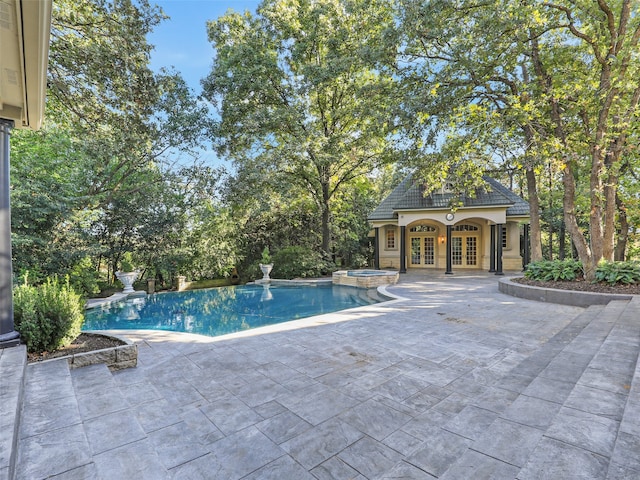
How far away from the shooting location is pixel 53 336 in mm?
3602

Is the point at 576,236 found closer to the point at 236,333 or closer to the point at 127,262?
the point at 236,333

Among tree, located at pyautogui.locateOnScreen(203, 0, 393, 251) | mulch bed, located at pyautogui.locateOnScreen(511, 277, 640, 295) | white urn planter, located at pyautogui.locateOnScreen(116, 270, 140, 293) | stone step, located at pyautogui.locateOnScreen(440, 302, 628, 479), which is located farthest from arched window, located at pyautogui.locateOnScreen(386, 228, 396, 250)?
stone step, located at pyautogui.locateOnScreen(440, 302, 628, 479)

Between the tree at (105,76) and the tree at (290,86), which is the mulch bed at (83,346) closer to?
the tree at (105,76)

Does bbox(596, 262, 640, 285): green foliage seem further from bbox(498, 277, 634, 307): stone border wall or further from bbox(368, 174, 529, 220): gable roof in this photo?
bbox(368, 174, 529, 220): gable roof

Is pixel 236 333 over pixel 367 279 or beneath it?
over

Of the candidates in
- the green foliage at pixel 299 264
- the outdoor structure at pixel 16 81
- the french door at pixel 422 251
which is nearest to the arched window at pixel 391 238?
the french door at pixel 422 251

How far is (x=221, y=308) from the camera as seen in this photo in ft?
31.8

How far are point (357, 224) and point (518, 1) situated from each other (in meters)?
13.4

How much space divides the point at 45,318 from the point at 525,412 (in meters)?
4.98

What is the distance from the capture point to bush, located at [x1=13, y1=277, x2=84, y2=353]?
11.3ft

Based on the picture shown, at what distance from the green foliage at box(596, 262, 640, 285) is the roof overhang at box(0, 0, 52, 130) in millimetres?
10650

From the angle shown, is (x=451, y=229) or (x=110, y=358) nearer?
(x=110, y=358)

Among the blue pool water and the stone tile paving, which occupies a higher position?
the stone tile paving

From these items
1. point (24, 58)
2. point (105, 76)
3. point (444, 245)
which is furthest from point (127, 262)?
point (444, 245)
